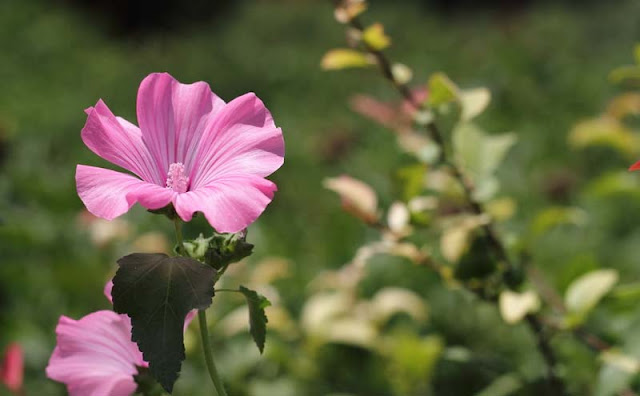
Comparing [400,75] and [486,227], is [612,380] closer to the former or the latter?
[486,227]

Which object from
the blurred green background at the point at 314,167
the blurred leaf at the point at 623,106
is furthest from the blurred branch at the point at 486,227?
the blurred leaf at the point at 623,106

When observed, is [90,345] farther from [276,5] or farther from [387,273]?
[276,5]

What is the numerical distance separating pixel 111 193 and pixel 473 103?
2.30ft

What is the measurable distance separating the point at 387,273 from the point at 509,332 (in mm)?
295

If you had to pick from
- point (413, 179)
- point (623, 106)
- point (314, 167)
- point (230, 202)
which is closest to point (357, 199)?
point (413, 179)

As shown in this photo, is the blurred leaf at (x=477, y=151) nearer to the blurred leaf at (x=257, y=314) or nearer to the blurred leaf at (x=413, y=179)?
the blurred leaf at (x=413, y=179)

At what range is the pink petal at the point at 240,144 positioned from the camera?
25.0 inches

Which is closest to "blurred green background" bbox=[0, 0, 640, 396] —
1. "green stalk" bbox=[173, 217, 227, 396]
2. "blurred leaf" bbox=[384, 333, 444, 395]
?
"blurred leaf" bbox=[384, 333, 444, 395]

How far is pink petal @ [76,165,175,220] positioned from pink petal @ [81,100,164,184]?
0.02 metres

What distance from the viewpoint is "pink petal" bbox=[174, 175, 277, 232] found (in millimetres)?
566

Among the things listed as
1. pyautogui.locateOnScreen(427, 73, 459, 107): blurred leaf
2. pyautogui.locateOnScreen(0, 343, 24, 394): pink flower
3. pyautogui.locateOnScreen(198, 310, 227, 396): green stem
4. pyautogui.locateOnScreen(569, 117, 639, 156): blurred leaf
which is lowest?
pyautogui.locateOnScreen(0, 343, 24, 394): pink flower

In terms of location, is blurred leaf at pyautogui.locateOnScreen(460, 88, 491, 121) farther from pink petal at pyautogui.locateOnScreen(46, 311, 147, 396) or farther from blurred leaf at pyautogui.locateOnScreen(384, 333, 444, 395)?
pink petal at pyautogui.locateOnScreen(46, 311, 147, 396)

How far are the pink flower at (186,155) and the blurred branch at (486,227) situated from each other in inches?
20.0

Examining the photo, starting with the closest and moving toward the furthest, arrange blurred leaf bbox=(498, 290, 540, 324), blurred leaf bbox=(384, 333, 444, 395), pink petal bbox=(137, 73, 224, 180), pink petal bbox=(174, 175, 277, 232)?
1. pink petal bbox=(174, 175, 277, 232)
2. pink petal bbox=(137, 73, 224, 180)
3. blurred leaf bbox=(498, 290, 540, 324)
4. blurred leaf bbox=(384, 333, 444, 395)
